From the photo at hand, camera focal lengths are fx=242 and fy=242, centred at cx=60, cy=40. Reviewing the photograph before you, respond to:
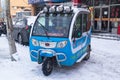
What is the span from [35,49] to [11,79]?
127cm

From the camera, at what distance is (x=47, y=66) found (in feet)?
23.3

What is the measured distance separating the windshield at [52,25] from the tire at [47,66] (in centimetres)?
80

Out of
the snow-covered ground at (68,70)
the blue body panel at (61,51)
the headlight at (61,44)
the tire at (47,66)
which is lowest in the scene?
the snow-covered ground at (68,70)

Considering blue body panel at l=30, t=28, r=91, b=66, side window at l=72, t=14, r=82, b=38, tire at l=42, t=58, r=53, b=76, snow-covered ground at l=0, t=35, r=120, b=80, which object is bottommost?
snow-covered ground at l=0, t=35, r=120, b=80

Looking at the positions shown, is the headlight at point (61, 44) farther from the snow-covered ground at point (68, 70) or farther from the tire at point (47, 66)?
the snow-covered ground at point (68, 70)

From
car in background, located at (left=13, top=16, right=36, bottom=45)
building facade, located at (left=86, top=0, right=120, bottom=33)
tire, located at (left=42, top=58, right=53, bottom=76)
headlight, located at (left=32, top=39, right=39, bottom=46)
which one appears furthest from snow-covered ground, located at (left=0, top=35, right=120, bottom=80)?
building facade, located at (left=86, top=0, right=120, bottom=33)

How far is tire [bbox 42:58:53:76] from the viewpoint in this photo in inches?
275

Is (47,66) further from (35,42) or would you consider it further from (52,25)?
(52,25)

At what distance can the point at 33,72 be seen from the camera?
7.35m

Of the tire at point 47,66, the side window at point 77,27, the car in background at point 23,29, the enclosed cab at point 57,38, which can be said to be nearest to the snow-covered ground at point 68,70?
the tire at point 47,66

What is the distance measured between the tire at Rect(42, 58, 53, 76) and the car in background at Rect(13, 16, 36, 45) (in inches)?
235

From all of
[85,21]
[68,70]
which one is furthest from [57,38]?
[85,21]

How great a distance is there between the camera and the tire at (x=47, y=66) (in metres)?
6.99

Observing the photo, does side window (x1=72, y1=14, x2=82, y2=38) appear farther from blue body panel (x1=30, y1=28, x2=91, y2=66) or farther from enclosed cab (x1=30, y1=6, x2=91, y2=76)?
blue body panel (x1=30, y1=28, x2=91, y2=66)
